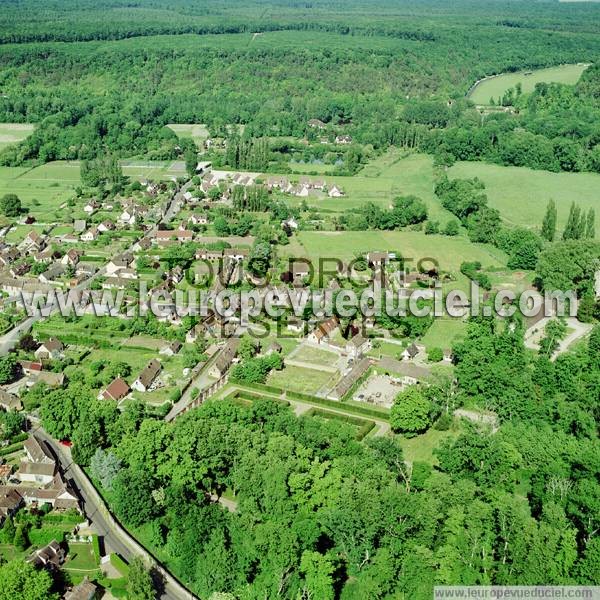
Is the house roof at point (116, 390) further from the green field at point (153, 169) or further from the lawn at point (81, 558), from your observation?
the green field at point (153, 169)

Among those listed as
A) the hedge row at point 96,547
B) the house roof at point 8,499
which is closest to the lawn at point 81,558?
the hedge row at point 96,547

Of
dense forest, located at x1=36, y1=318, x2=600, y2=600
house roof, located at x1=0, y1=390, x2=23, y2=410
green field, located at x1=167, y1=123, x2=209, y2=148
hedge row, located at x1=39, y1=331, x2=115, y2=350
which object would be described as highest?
dense forest, located at x1=36, y1=318, x2=600, y2=600

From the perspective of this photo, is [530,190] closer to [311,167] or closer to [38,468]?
[311,167]

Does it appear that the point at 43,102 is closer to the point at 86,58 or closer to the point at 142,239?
the point at 86,58

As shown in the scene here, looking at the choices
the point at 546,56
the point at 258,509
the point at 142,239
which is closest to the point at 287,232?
the point at 142,239

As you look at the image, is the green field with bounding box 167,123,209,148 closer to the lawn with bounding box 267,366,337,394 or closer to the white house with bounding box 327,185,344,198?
the white house with bounding box 327,185,344,198

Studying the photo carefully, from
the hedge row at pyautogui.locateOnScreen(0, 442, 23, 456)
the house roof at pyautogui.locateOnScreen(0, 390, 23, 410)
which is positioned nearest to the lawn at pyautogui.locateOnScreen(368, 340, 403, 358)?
the house roof at pyautogui.locateOnScreen(0, 390, 23, 410)
